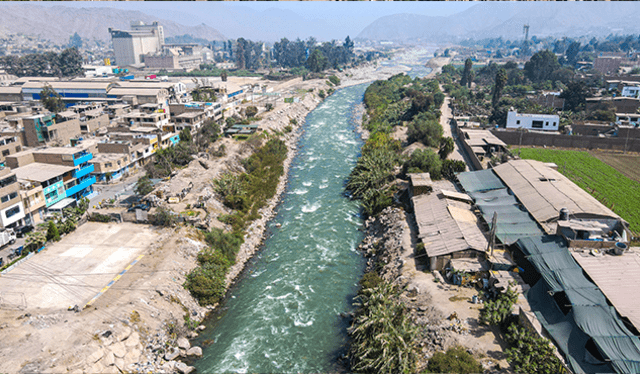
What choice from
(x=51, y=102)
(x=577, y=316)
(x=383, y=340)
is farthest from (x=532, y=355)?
(x=51, y=102)

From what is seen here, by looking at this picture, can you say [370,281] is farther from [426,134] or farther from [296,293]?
[426,134]

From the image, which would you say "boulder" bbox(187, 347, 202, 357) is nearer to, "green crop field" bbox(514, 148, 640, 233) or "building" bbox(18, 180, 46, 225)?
"building" bbox(18, 180, 46, 225)

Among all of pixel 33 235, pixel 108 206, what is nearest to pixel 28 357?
pixel 33 235

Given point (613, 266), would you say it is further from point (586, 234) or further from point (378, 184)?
point (378, 184)

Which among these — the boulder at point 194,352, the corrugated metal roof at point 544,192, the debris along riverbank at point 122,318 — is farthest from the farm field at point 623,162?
the boulder at point 194,352

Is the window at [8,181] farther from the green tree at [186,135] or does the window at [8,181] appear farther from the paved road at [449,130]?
the paved road at [449,130]

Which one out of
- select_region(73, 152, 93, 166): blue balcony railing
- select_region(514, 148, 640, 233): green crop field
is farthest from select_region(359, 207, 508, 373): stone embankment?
select_region(73, 152, 93, 166): blue balcony railing
